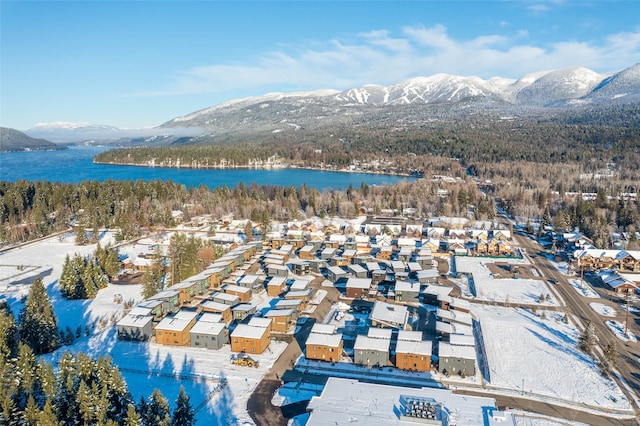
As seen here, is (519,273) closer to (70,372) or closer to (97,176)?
(70,372)

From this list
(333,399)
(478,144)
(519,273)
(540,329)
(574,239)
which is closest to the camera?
(333,399)

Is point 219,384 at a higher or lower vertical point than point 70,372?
lower

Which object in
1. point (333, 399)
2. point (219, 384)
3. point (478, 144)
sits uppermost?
point (478, 144)

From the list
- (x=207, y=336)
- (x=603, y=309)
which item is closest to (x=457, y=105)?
(x=603, y=309)

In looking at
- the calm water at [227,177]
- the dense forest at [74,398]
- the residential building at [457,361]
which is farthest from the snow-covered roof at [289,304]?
the calm water at [227,177]

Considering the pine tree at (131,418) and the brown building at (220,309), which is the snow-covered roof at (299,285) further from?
the pine tree at (131,418)

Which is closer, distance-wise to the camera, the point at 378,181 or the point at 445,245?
the point at 445,245

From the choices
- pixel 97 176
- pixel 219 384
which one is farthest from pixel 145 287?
pixel 97 176
